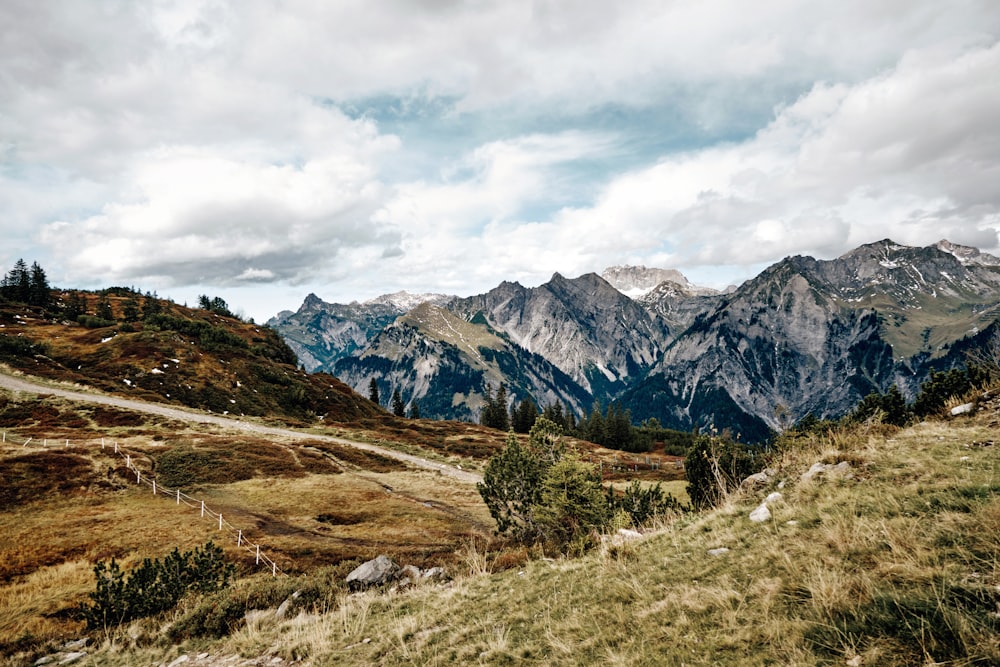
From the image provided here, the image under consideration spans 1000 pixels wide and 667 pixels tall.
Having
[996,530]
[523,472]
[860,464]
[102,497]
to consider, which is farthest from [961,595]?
[102,497]

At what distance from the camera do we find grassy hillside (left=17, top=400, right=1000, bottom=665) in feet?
18.5

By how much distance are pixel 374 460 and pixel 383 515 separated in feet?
90.3

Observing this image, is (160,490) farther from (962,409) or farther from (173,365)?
(173,365)

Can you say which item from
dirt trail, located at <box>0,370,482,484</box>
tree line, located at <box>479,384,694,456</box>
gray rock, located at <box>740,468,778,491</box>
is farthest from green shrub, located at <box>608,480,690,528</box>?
tree line, located at <box>479,384,694,456</box>

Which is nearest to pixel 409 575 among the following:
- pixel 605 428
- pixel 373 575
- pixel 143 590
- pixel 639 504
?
pixel 373 575

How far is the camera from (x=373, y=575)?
17812 millimetres

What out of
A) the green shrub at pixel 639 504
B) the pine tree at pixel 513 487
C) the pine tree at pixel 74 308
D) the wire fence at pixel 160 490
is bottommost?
the wire fence at pixel 160 490

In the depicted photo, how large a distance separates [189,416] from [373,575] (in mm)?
74670

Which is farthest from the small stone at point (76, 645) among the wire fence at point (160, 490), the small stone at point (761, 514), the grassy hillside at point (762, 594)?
the small stone at point (761, 514)

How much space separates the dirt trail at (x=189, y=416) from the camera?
6904cm

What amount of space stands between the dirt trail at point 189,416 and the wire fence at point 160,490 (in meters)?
21.3

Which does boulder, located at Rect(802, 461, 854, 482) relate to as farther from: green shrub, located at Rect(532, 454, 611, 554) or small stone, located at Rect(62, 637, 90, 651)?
small stone, located at Rect(62, 637, 90, 651)

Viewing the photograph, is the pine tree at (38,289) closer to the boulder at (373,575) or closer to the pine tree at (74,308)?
the pine tree at (74,308)

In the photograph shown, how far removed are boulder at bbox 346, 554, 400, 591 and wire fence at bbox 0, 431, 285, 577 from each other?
27.3 ft
